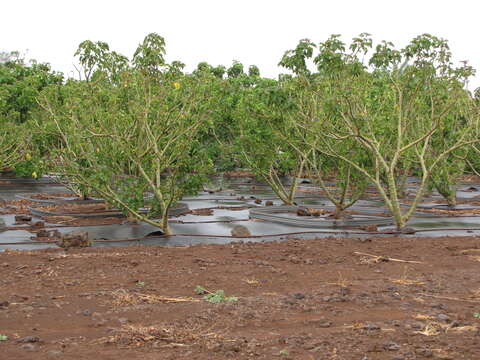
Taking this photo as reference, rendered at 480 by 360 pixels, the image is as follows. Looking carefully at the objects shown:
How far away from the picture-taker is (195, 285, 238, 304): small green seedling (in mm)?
5992

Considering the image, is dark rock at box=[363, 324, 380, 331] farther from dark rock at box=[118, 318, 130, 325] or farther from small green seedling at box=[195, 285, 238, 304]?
dark rock at box=[118, 318, 130, 325]

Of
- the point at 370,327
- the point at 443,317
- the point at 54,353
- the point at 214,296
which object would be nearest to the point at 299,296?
the point at 214,296

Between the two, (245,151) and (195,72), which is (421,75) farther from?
(245,151)

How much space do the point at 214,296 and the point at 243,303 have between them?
1.45 ft

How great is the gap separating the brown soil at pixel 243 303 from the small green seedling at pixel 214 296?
0.30 ft

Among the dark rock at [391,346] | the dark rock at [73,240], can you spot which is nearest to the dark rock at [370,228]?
the dark rock at [73,240]

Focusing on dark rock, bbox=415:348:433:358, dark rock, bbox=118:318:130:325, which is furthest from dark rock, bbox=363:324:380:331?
dark rock, bbox=118:318:130:325

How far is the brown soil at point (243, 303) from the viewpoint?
448cm

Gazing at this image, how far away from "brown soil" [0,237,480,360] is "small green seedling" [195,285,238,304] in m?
0.09

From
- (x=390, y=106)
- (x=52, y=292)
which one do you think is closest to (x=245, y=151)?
(x=390, y=106)

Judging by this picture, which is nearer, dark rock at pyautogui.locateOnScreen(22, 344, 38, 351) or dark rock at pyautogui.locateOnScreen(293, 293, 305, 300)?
dark rock at pyautogui.locateOnScreen(22, 344, 38, 351)

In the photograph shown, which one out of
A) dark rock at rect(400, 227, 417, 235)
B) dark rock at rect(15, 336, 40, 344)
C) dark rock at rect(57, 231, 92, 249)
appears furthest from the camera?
dark rock at rect(400, 227, 417, 235)

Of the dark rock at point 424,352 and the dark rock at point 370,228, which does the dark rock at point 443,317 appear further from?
the dark rock at point 370,228

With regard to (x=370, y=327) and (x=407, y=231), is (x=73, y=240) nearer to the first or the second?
(x=370, y=327)
